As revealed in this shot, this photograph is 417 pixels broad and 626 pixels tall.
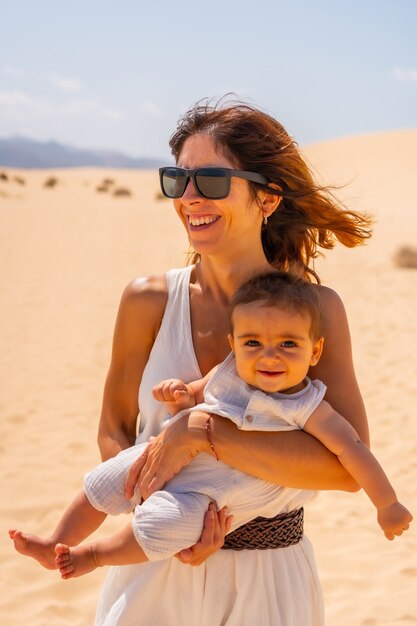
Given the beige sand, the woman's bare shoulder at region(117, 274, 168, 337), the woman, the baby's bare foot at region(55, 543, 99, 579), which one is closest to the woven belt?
the woman

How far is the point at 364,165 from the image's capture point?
45.9m

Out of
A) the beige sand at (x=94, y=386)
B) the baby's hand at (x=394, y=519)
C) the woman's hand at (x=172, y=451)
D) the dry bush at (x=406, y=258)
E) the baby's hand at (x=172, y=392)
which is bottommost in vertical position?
the beige sand at (x=94, y=386)

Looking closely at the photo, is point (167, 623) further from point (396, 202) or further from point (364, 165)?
point (364, 165)

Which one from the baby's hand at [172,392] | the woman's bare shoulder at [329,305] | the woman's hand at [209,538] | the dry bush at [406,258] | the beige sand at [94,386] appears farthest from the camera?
the dry bush at [406,258]

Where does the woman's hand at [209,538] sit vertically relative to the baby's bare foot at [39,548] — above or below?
above

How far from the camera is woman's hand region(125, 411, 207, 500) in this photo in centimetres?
237

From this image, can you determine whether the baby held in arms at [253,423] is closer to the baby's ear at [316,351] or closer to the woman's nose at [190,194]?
the baby's ear at [316,351]

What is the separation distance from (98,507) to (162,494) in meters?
0.27

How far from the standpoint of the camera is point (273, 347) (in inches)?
92.7

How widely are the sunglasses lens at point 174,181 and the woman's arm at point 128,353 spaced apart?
0.30 metres

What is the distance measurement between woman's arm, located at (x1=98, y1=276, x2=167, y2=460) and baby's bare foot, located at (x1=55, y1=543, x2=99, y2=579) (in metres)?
0.38

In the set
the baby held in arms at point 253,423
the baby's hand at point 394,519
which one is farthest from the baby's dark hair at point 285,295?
the baby's hand at point 394,519

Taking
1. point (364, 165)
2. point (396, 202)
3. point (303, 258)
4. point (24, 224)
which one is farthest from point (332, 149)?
A: point (303, 258)

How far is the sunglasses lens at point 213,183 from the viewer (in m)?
2.50
